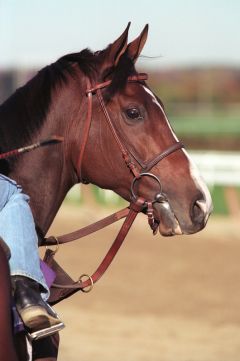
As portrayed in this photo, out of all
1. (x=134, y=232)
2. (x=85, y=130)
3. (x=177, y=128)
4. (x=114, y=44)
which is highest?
(x=114, y=44)

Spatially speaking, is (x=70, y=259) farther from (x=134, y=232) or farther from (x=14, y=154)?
(x=14, y=154)

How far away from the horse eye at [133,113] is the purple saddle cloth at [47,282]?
0.74 metres

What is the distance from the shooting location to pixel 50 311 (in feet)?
10.2

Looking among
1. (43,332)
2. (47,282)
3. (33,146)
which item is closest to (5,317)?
(43,332)

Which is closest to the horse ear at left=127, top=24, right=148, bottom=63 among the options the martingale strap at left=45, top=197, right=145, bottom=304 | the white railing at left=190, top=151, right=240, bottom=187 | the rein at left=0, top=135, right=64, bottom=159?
the rein at left=0, top=135, right=64, bottom=159

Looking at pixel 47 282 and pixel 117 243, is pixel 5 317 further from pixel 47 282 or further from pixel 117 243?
Result: pixel 117 243

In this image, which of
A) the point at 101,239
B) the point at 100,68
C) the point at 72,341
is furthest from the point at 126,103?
the point at 101,239

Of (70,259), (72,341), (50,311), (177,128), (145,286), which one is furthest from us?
(177,128)

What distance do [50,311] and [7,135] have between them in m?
0.80

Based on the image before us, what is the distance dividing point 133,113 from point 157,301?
523 centimetres

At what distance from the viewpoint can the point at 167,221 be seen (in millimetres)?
3516

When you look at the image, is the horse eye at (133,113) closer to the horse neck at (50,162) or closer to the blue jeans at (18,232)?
the horse neck at (50,162)

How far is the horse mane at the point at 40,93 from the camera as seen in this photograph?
11.4 ft

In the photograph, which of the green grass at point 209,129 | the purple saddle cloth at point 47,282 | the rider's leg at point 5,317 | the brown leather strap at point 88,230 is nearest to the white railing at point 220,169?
the brown leather strap at point 88,230
